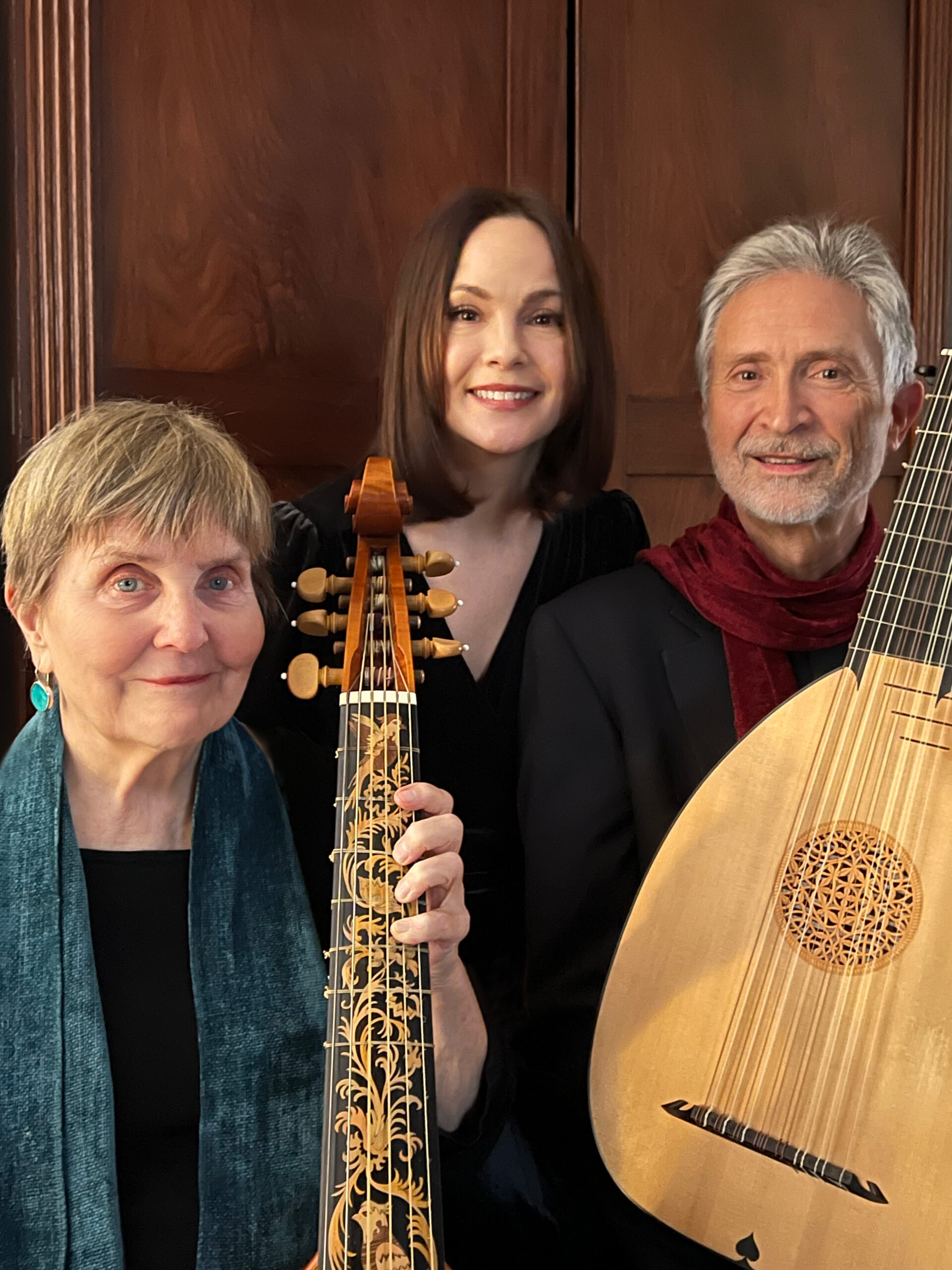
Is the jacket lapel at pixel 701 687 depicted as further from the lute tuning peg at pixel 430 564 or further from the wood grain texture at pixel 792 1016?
the lute tuning peg at pixel 430 564

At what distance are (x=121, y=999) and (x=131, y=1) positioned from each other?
4.09ft

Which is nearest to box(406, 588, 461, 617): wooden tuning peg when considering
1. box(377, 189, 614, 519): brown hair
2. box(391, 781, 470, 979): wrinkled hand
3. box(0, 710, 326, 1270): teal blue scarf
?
box(391, 781, 470, 979): wrinkled hand

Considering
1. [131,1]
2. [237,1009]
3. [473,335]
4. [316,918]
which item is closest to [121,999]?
[237,1009]

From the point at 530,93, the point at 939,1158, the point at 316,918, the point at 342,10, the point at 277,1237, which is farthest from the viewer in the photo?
the point at 530,93

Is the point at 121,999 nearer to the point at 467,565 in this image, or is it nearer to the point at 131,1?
the point at 467,565

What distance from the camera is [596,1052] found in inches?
48.4

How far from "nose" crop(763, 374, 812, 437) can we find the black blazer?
24cm

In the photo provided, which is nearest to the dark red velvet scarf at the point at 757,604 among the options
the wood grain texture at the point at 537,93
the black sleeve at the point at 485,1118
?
the black sleeve at the point at 485,1118

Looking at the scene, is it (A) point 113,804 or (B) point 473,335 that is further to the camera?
(B) point 473,335

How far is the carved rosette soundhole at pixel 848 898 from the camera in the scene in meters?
1.13

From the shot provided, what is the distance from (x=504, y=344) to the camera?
1602 millimetres

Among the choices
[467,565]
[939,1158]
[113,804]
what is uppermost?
[467,565]

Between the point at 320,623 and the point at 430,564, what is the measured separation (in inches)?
4.1

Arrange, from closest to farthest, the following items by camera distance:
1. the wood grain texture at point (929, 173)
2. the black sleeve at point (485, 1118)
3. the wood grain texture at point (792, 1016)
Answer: the wood grain texture at point (792, 1016) < the black sleeve at point (485, 1118) < the wood grain texture at point (929, 173)
